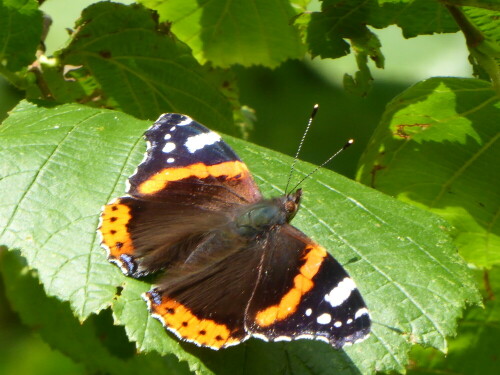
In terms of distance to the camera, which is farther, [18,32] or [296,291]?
[18,32]

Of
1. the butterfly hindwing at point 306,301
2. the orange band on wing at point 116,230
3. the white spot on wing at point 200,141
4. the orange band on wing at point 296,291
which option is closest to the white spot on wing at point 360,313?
the butterfly hindwing at point 306,301

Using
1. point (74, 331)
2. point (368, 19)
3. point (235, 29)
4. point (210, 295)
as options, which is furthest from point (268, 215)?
point (74, 331)

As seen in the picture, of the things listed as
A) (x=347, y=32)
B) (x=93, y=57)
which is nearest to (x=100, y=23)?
(x=93, y=57)

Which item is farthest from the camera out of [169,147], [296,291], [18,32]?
[18,32]

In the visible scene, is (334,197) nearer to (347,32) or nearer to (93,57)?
(347,32)

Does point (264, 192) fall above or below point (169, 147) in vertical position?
below

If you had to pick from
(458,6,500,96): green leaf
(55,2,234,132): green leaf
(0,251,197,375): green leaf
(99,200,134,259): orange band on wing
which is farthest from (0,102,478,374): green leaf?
(0,251,197,375): green leaf

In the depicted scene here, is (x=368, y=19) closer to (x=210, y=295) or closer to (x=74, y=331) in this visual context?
(x=210, y=295)
